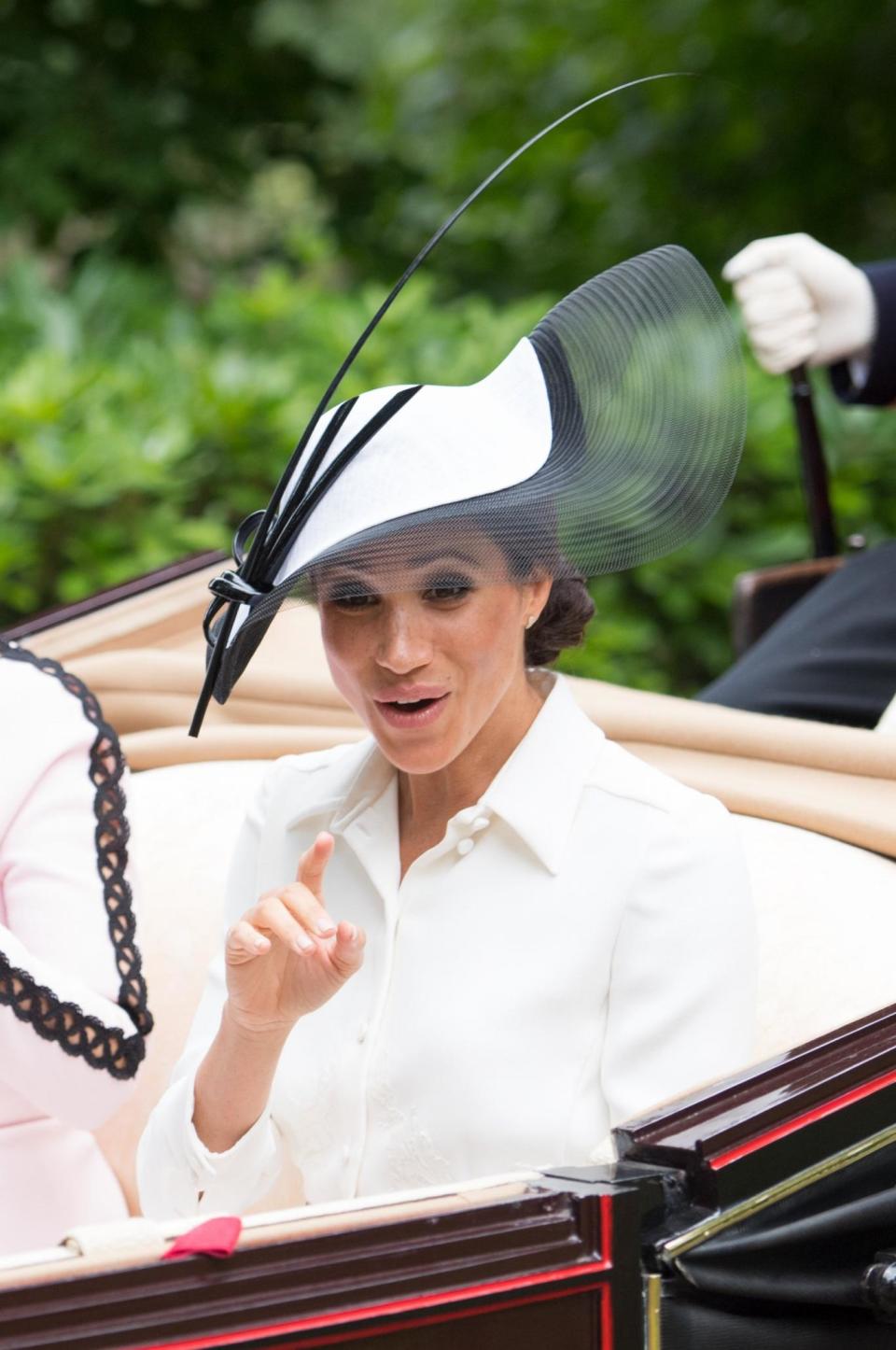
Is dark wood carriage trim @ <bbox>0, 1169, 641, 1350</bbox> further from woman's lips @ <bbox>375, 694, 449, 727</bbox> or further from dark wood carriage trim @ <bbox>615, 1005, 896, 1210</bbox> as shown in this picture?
woman's lips @ <bbox>375, 694, 449, 727</bbox>

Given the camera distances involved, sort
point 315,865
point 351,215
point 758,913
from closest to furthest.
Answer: point 315,865 → point 758,913 → point 351,215

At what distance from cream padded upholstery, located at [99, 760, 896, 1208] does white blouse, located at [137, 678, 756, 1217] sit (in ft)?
0.60

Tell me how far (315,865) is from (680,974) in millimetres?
295

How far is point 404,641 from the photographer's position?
139 centimetres

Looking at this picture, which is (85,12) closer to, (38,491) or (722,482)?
(38,491)

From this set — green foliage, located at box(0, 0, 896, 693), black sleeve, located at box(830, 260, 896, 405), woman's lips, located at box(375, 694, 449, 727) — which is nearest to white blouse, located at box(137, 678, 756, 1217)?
woman's lips, located at box(375, 694, 449, 727)

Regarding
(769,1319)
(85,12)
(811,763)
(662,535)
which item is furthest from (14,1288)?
(85,12)

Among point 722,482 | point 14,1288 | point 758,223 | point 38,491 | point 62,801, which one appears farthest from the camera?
point 758,223

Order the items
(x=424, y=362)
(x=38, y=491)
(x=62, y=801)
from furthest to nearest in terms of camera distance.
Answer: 1. (x=424, y=362)
2. (x=38, y=491)
3. (x=62, y=801)

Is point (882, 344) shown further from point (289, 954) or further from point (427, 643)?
point (289, 954)

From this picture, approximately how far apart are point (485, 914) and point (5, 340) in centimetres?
310

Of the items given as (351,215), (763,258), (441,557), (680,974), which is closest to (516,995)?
(680,974)

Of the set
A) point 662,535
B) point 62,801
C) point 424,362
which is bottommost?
point 62,801

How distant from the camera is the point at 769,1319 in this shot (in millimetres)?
1259
